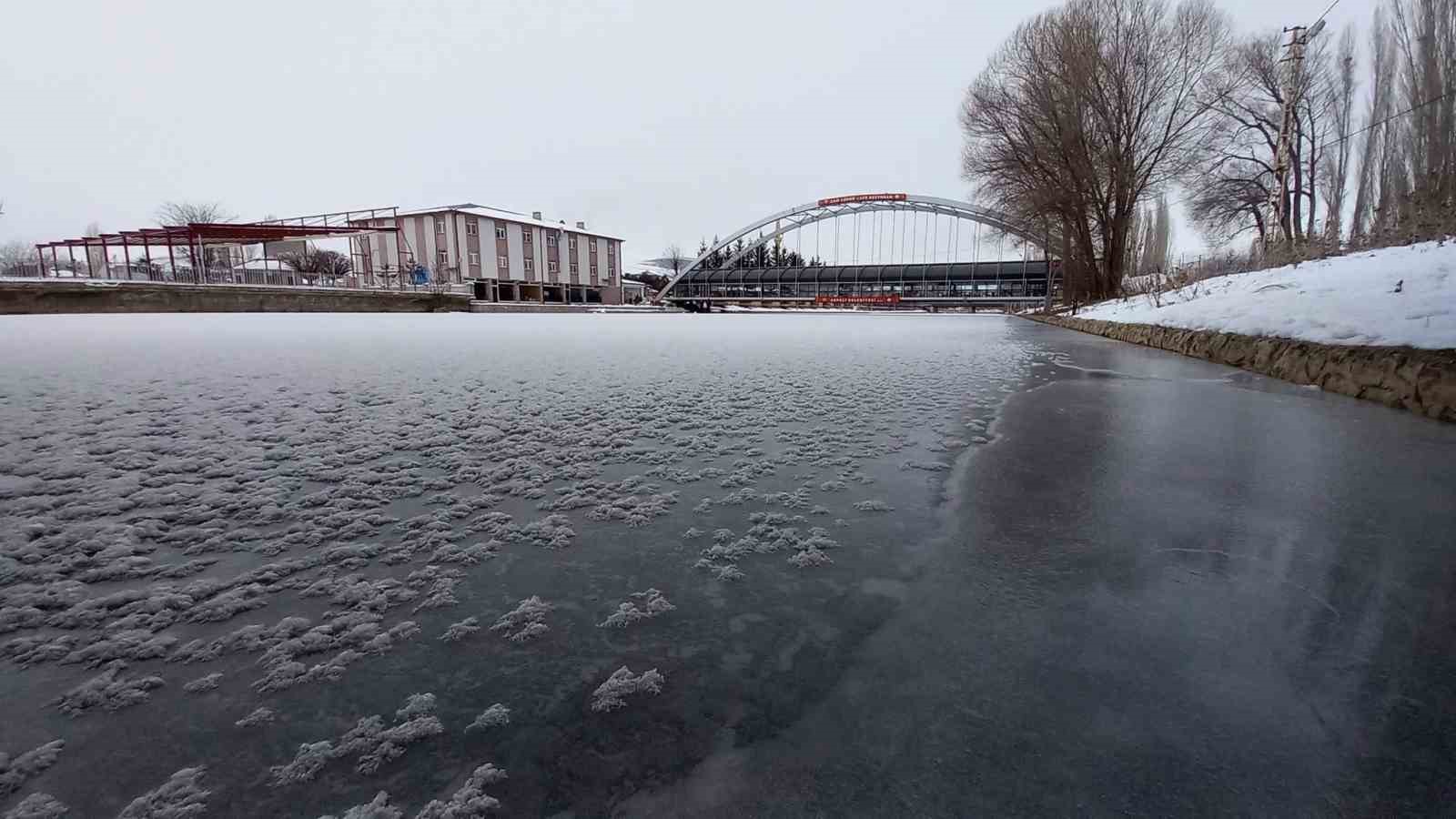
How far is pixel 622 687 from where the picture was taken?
1.22m

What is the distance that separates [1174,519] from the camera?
2162 millimetres

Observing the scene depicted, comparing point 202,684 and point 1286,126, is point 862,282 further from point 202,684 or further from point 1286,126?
point 202,684

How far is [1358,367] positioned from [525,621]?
6286 millimetres

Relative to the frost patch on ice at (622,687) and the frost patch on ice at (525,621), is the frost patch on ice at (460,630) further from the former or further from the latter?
the frost patch on ice at (622,687)

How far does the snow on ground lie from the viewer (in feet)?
15.0

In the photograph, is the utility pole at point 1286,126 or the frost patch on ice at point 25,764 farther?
the utility pole at point 1286,126

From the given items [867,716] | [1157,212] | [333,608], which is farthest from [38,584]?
[1157,212]

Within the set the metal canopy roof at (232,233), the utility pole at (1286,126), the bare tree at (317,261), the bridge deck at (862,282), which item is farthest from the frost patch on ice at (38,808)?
the bridge deck at (862,282)

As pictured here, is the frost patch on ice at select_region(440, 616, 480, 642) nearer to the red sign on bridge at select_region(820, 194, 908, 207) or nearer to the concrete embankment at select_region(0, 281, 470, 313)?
the concrete embankment at select_region(0, 281, 470, 313)

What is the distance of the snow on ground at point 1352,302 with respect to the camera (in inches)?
180

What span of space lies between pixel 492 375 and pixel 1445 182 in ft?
53.0

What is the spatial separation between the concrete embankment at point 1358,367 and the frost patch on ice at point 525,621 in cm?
552

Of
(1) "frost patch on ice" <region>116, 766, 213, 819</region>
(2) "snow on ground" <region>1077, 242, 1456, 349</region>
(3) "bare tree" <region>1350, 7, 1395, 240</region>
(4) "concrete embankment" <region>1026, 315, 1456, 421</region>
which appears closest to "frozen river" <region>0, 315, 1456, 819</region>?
(1) "frost patch on ice" <region>116, 766, 213, 819</region>

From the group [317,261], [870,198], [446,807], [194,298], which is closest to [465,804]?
[446,807]
